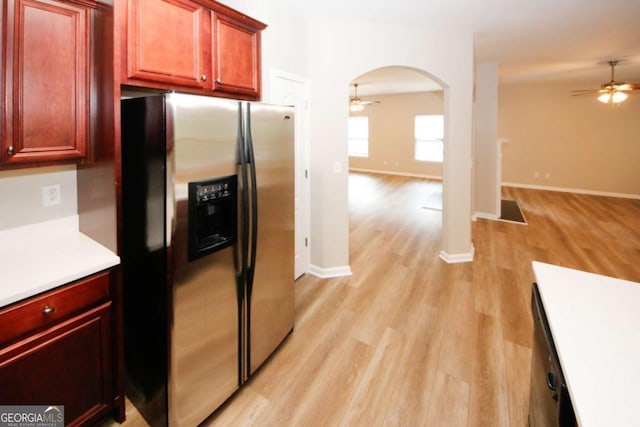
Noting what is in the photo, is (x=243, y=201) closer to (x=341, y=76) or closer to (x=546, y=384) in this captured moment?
(x=546, y=384)

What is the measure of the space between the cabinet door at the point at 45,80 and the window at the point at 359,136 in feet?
37.3

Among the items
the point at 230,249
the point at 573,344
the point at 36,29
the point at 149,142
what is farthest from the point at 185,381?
the point at 36,29

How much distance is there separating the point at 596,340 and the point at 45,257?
2.21m

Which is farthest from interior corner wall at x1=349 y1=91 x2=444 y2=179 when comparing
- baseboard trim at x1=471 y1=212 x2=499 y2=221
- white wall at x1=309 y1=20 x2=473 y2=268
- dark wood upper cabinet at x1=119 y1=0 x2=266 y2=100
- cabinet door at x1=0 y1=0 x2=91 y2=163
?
cabinet door at x1=0 y1=0 x2=91 y2=163

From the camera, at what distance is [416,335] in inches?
104

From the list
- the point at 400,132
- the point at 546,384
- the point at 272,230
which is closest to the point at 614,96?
the point at 400,132

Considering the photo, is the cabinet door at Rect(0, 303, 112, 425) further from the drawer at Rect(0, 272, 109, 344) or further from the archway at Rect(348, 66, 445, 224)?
the archway at Rect(348, 66, 445, 224)

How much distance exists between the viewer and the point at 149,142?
1.58m

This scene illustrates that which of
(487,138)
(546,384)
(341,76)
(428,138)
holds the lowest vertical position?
(546,384)

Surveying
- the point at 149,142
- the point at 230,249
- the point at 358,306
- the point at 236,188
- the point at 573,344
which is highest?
the point at 149,142

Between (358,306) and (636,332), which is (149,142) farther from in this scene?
(358,306)

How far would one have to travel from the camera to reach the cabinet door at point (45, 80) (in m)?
1.48

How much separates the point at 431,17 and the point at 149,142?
314 cm

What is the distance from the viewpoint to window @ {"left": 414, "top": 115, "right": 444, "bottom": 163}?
10.9m
